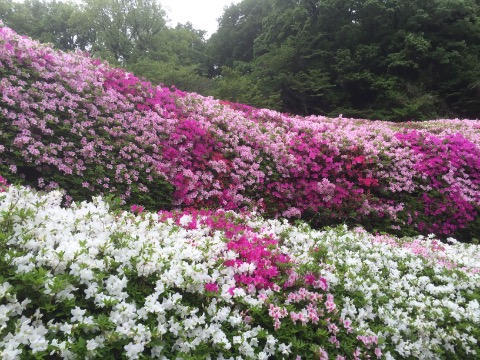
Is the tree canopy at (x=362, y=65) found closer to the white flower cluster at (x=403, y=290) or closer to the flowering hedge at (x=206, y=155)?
the flowering hedge at (x=206, y=155)

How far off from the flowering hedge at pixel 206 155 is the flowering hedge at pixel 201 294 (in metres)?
2.33

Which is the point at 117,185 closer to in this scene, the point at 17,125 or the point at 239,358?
the point at 17,125

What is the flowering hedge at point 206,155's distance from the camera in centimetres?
553

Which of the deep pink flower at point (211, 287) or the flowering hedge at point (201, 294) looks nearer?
the flowering hedge at point (201, 294)

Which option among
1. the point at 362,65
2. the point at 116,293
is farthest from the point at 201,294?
the point at 362,65

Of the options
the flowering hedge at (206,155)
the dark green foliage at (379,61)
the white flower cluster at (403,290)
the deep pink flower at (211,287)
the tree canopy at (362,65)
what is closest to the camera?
the deep pink flower at (211,287)

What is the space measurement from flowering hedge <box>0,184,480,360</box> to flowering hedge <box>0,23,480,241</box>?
7.65 ft

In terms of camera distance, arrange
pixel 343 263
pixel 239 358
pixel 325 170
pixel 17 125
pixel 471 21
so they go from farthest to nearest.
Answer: pixel 471 21 < pixel 325 170 < pixel 17 125 < pixel 343 263 < pixel 239 358

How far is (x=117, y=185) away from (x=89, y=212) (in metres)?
2.74

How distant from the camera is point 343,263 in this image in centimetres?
374

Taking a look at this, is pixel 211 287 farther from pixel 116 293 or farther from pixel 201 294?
pixel 116 293

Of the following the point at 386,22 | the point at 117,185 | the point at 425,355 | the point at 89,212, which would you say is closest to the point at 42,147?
the point at 117,185

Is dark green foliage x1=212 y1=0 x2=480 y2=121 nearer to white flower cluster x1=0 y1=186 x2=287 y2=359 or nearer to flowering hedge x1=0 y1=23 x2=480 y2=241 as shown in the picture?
flowering hedge x1=0 y1=23 x2=480 y2=241

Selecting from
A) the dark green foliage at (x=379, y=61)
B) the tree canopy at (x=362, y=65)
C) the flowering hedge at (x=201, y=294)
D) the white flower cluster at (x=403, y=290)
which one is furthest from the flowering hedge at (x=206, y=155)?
the dark green foliage at (x=379, y=61)
